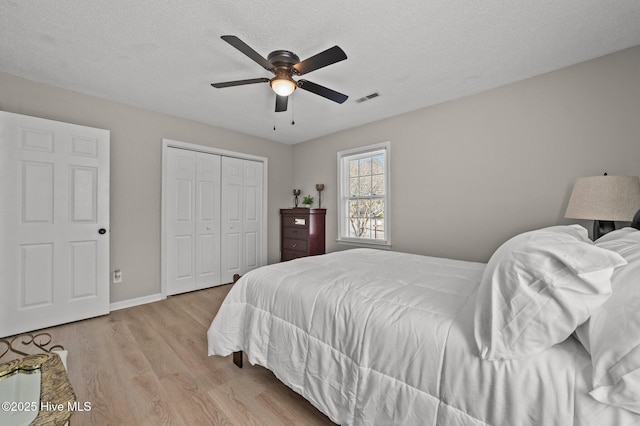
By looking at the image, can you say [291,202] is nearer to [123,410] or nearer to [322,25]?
[322,25]

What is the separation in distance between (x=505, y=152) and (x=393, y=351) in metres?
2.65

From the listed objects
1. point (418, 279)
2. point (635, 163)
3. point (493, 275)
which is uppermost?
point (635, 163)

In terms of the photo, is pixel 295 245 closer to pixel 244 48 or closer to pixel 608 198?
pixel 244 48

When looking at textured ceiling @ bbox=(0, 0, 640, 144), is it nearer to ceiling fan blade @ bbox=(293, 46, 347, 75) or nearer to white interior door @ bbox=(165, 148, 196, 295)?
ceiling fan blade @ bbox=(293, 46, 347, 75)

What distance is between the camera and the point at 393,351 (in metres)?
1.13

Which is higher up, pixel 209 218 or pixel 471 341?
pixel 209 218

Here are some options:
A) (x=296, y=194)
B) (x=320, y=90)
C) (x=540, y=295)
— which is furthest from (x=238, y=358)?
Result: (x=296, y=194)

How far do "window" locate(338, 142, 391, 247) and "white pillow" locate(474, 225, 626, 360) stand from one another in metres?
2.82

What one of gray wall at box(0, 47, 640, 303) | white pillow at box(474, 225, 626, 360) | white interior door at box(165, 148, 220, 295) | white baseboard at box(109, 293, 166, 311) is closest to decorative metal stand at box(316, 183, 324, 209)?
gray wall at box(0, 47, 640, 303)

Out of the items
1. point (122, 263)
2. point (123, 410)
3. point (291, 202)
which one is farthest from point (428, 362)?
point (291, 202)

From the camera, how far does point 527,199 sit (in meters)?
2.64

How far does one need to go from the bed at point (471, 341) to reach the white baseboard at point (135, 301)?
8.06ft

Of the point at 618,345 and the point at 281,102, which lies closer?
the point at 618,345

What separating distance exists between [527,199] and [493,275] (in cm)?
227
